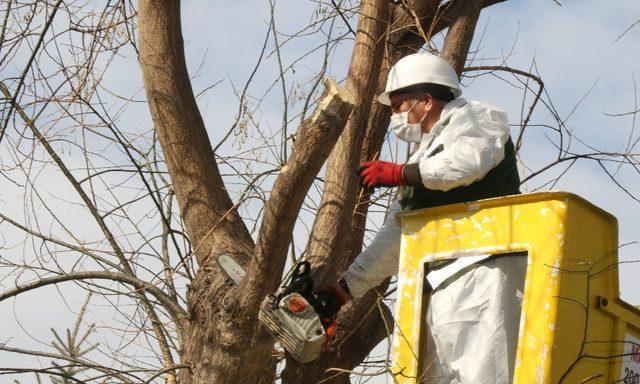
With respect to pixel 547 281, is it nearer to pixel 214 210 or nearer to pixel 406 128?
pixel 406 128

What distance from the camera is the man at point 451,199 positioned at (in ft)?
11.8

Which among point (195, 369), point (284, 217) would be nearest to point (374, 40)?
point (284, 217)

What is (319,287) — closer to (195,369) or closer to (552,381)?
(195,369)

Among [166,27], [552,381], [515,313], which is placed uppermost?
[166,27]

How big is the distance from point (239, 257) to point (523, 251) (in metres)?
1.52

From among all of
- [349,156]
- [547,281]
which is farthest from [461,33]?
[547,281]

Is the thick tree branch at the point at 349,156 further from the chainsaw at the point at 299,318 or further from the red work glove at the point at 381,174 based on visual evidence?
the red work glove at the point at 381,174

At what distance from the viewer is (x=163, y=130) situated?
15.6ft

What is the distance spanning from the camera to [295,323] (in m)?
4.07

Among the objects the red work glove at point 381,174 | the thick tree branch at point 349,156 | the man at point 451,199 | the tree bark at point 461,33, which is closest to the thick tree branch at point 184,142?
the thick tree branch at point 349,156

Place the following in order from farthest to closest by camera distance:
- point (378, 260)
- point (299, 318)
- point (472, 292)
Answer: point (378, 260) < point (299, 318) < point (472, 292)

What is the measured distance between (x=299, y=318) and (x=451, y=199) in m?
0.70

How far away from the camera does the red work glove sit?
390 cm

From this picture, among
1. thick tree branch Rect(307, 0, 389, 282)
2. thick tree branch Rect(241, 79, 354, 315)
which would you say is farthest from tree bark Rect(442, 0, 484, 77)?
thick tree branch Rect(241, 79, 354, 315)
